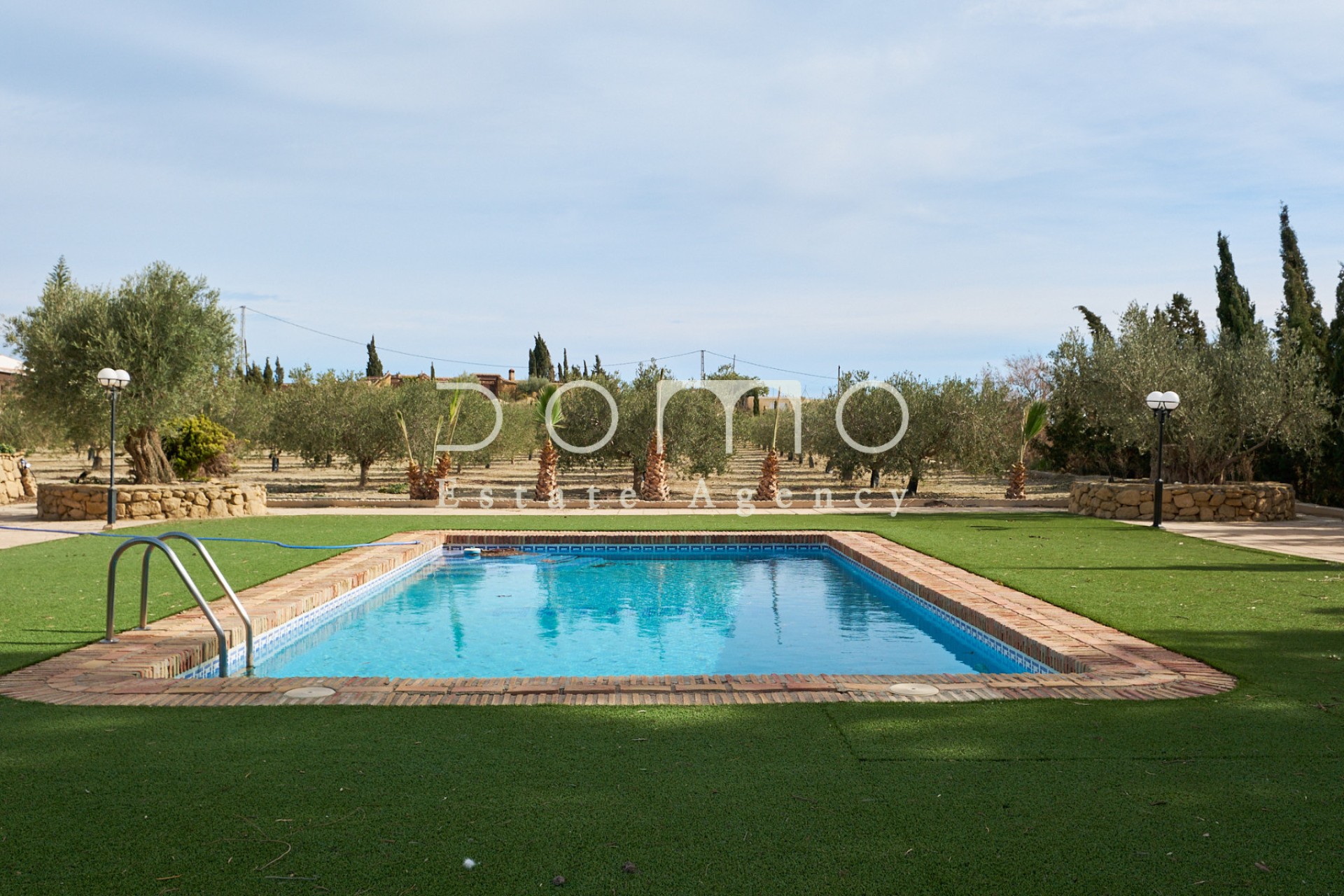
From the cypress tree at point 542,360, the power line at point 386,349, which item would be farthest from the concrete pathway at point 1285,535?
the cypress tree at point 542,360

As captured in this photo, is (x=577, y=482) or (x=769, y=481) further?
(x=577, y=482)

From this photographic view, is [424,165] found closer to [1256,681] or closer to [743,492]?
[743,492]

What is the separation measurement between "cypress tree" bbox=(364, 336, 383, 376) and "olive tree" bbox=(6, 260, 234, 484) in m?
47.8

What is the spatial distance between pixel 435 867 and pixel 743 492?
1762cm

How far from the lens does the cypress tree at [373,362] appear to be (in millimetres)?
63625

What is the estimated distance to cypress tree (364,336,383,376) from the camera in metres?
63.6

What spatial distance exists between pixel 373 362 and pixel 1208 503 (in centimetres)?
5693

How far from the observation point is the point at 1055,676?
553 cm

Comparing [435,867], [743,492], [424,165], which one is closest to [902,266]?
[743,492]

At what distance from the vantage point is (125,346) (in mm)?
15781

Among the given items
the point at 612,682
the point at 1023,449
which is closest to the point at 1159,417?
the point at 1023,449

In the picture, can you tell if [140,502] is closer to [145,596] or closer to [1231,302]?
[145,596]

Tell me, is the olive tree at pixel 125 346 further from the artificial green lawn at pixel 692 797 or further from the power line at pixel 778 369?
the power line at pixel 778 369

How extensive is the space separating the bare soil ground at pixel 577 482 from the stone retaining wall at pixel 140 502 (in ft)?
9.24
